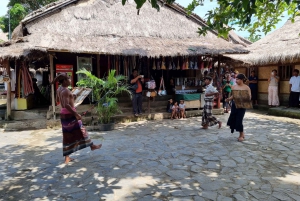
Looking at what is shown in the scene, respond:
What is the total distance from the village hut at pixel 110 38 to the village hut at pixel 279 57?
1534 millimetres

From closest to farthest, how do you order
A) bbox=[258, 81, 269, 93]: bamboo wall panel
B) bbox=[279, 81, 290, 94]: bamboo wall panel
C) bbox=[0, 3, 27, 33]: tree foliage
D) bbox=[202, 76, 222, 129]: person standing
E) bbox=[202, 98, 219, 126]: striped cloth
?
bbox=[202, 76, 222, 129]: person standing, bbox=[202, 98, 219, 126]: striped cloth, bbox=[279, 81, 290, 94]: bamboo wall panel, bbox=[258, 81, 269, 93]: bamboo wall panel, bbox=[0, 3, 27, 33]: tree foliage

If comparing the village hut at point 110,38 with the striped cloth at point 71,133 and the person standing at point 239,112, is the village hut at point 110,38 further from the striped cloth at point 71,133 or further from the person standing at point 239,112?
the striped cloth at point 71,133

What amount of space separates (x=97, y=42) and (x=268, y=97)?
7.99 m

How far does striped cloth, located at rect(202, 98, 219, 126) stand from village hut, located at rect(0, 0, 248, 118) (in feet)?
8.45

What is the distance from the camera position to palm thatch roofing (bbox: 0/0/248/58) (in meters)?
7.99

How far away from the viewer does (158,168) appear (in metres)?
4.17

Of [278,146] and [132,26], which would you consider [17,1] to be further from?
[278,146]

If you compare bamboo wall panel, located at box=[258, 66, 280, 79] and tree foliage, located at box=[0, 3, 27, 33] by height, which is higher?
tree foliage, located at box=[0, 3, 27, 33]

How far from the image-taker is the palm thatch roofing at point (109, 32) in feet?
Answer: 26.2

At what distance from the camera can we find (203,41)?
409 inches

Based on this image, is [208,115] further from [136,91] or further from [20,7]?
[20,7]

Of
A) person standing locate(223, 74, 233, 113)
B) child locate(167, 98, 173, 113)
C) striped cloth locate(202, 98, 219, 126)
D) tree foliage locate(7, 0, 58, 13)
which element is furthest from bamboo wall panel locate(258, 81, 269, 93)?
tree foliage locate(7, 0, 58, 13)

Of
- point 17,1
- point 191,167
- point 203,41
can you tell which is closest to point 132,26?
point 203,41

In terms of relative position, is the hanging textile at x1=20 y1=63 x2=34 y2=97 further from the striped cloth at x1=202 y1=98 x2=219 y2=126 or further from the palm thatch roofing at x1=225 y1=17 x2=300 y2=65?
the palm thatch roofing at x1=225 y1=17 x2=300 y2=65
